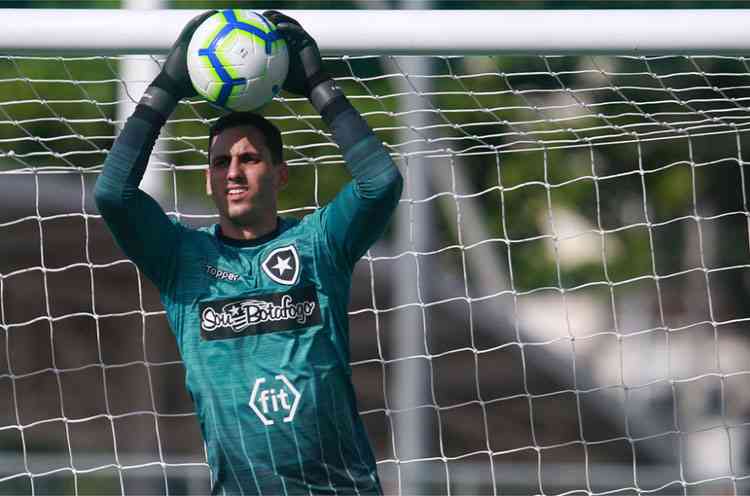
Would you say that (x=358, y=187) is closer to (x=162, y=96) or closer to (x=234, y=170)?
(x=234, y=170)

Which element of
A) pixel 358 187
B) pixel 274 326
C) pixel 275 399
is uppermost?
pixel 358 187

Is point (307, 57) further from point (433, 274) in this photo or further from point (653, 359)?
point (653, 359)

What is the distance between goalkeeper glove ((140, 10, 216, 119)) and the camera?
3170 mm

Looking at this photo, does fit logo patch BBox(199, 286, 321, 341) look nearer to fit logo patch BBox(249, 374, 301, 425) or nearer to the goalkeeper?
the goalkeeper

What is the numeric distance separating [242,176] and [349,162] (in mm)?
288

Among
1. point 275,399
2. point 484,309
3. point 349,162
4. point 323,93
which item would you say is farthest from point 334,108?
point 484,309

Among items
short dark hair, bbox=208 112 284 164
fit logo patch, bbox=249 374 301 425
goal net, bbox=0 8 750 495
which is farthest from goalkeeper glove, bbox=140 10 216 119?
goal net, bbox=0 8 750 495

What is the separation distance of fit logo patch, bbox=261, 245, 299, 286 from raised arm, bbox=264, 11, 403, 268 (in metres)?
0.11

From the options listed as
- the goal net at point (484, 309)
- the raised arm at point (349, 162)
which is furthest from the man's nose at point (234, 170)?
the goal net at point (484, 309)

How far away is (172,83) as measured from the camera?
3.19 m

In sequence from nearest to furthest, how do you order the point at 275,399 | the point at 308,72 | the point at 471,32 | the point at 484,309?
the point at 275,399 → the point at 308,72 → the point at 471,32 → the point at 484,309

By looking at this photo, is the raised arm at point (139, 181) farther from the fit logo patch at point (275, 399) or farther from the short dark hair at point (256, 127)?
the fit logo patch at point (275, 399)

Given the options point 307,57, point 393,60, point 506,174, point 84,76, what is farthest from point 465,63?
point 307,57

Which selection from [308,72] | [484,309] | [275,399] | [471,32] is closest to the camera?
[275,399]
